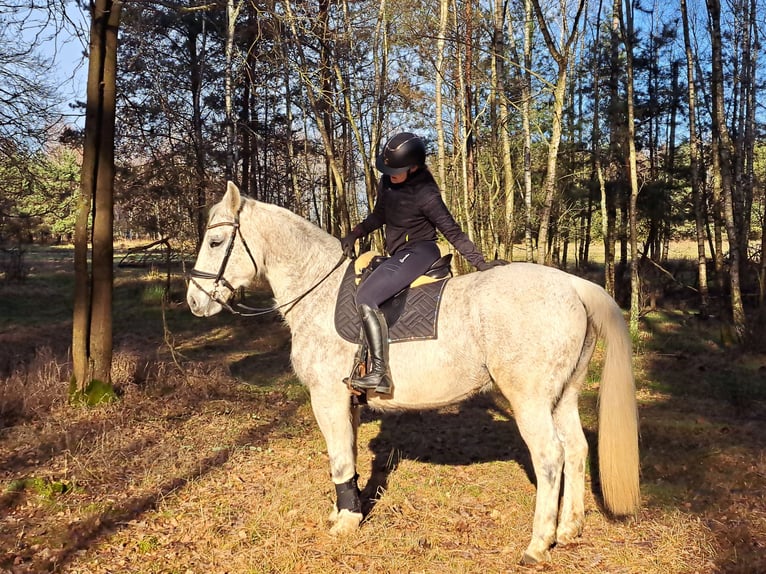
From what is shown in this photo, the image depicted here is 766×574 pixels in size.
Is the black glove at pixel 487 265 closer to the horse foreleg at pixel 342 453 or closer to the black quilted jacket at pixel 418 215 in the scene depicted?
the black quilted jacket at pixel 418 215

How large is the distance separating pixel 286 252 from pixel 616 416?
3025 mm

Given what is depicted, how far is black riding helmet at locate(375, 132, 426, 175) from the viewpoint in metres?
4.18

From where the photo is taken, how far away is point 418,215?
4359 millimetres

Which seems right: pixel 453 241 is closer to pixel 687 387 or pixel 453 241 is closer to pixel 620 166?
pixel 687 387

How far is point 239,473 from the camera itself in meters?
5.55

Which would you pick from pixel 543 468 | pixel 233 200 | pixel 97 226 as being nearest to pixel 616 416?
pixel 543 468

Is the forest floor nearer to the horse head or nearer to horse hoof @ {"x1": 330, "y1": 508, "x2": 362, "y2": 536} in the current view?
horse hoof @ {"x1": 330, "y1": 508, "x2": 362, "y2": 536}

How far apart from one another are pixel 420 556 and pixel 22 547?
3037 mm

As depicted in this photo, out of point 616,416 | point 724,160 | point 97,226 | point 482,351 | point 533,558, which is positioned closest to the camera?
point 533,558

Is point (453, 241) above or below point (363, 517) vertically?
above

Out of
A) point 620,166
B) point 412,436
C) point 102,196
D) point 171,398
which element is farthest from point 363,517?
point 620,166

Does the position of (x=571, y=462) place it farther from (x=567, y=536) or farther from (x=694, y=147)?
(x=694, y=147)

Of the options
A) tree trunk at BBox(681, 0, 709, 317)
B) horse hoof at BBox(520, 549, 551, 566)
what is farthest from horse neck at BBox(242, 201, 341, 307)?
tree trunk at BBox(681, 0, 709, 317)

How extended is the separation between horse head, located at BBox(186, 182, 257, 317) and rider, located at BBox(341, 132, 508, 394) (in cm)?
117
